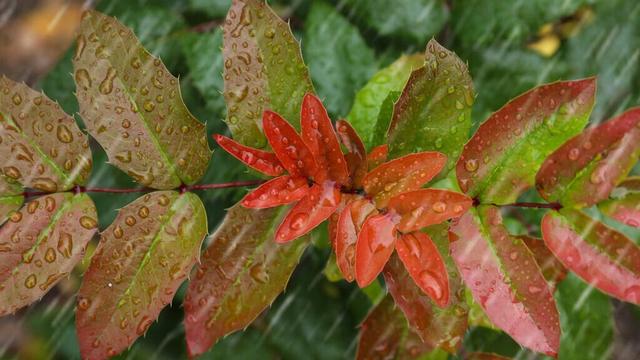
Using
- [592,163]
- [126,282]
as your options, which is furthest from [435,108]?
[126,282]

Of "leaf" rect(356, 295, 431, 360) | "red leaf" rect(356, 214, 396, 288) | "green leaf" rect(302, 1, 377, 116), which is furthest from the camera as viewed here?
"green leaf" rect(302, 1, 377, 116)

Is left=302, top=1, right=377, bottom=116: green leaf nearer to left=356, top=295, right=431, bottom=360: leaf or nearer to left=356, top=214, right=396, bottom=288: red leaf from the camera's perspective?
left=356, top=295, right=431, bottom=360: leaf

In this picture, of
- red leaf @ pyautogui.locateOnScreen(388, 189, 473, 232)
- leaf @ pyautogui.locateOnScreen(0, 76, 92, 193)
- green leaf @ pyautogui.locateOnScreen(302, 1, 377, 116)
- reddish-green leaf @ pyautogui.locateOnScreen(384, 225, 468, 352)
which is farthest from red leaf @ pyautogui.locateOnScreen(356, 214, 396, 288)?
green leaf @ pyautogui.locateOnScreen(302, 1, 377, 116)

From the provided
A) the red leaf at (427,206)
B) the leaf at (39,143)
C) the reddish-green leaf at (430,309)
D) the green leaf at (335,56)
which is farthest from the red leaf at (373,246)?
the green leaf at (335,56)

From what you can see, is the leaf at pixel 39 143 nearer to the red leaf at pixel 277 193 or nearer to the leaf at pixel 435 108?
the red leaf at pixel 277 193

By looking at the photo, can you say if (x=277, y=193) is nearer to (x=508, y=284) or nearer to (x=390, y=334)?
(x=508, y=284)
